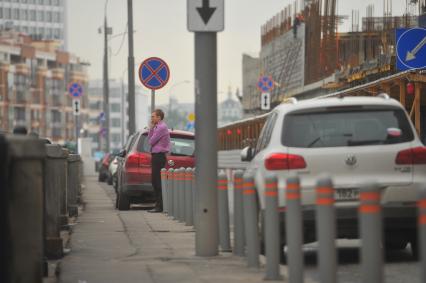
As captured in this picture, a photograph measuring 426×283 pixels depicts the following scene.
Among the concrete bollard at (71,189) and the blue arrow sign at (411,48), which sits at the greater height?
the blue arrow sign at (411,48)

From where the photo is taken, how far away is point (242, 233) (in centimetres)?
1294

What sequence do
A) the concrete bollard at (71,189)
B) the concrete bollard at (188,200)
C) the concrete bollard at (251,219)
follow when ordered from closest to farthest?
the concrete bollard at (251,219), the concrete bollard at (188,200), the concrete bollard at (71,189)

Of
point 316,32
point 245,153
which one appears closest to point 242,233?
point 245,153

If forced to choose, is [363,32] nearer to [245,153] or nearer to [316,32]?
[316,32]

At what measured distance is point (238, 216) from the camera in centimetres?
1283

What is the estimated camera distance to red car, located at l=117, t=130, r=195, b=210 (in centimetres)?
2477

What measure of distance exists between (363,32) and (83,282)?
168 ft

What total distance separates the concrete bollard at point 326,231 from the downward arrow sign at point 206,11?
15.2 ft

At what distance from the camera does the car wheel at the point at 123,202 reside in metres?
25.0

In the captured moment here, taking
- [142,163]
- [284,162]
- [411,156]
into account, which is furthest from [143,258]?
[142,163]

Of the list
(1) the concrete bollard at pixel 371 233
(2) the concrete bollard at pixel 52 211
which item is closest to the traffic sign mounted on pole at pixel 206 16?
(2) the concrete bollard at pixel 52 211

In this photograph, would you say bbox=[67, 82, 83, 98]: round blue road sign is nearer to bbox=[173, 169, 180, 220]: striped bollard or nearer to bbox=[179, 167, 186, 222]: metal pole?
bbox=[173, 169, 180, 220]: striped bollard

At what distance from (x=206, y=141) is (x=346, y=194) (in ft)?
5.25

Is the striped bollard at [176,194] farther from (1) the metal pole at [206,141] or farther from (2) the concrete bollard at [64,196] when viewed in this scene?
(1) the metal pole at [206,141]
